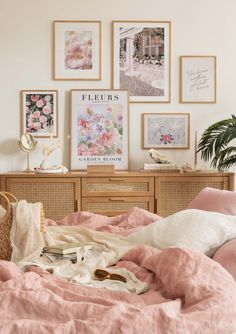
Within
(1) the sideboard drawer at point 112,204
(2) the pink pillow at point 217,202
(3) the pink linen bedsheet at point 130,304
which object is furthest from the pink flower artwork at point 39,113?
(3) the pink linen bedsheet at point 130,304

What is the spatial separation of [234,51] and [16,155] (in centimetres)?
226

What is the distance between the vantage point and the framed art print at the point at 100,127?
18.1 ft

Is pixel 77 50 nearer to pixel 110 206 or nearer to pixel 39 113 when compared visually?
pixel 39 113

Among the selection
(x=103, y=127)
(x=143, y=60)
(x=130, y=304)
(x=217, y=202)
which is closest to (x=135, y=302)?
(x=130, y=304)

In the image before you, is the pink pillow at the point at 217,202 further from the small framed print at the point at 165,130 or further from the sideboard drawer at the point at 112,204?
the small framed print at the point at 165,130

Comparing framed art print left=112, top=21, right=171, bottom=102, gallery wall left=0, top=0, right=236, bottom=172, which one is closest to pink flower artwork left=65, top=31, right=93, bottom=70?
gallery wall left=0, top=0, right=236, bottom=172

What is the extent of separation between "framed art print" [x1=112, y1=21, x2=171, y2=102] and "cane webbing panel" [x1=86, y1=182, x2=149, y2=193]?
0.87 metres

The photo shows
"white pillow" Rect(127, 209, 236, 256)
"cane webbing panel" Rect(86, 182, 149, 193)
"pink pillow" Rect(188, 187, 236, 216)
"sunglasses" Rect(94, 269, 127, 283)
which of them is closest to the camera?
"sunglasses" Rect(94, 269, 127, 283)

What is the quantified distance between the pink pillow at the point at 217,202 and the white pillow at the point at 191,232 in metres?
0.44

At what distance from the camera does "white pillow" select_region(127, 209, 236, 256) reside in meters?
2.86

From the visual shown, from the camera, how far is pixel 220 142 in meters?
5.04

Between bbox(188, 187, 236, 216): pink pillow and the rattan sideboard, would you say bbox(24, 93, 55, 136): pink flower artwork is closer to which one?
the rattan sideboard

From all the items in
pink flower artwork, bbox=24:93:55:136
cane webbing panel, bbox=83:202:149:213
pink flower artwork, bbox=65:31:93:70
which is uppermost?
pink flower artwork, bbox=65:31:93:70

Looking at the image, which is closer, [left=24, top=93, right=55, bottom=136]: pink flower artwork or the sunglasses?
the sunglasses
